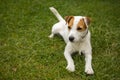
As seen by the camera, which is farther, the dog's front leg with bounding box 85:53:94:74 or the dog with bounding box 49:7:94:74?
the dog with bounding box 49:7:94:74

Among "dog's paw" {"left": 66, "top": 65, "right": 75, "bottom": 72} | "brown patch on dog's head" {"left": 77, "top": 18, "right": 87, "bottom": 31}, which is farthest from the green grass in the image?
"brown patch on dog's head" {"left": 77, "top": 18, "right": 87, "bottom": 31}

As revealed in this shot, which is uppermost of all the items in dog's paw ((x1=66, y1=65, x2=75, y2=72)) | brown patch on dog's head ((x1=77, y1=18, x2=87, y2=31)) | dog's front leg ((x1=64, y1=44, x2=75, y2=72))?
brown patch on dog's head ((x1=77, y1=18, x2=87, y2=31))

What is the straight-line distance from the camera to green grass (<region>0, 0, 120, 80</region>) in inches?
204

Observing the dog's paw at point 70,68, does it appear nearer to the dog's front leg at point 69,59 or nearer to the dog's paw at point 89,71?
the dog's front leg at point 69,59

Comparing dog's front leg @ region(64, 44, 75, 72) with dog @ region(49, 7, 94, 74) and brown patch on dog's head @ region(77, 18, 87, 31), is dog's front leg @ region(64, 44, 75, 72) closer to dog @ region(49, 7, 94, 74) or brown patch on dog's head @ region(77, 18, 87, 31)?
dog @ region(49, 7, 94, 74)

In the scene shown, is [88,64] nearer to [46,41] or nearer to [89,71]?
[89,71]

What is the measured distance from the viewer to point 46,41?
21.0ft

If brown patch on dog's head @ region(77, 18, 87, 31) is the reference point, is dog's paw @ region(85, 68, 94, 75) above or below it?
below

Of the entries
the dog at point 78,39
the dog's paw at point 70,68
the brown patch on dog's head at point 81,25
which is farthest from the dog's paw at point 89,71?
the brown patch on dog's head at point 81,25

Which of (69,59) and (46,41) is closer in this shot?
(69,59)

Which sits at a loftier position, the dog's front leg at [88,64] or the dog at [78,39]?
the dog at [78,39]

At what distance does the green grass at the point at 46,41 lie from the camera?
204 inches

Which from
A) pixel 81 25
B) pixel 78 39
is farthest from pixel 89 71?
pixel 81 25

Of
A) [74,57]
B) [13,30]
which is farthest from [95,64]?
[13,30]
